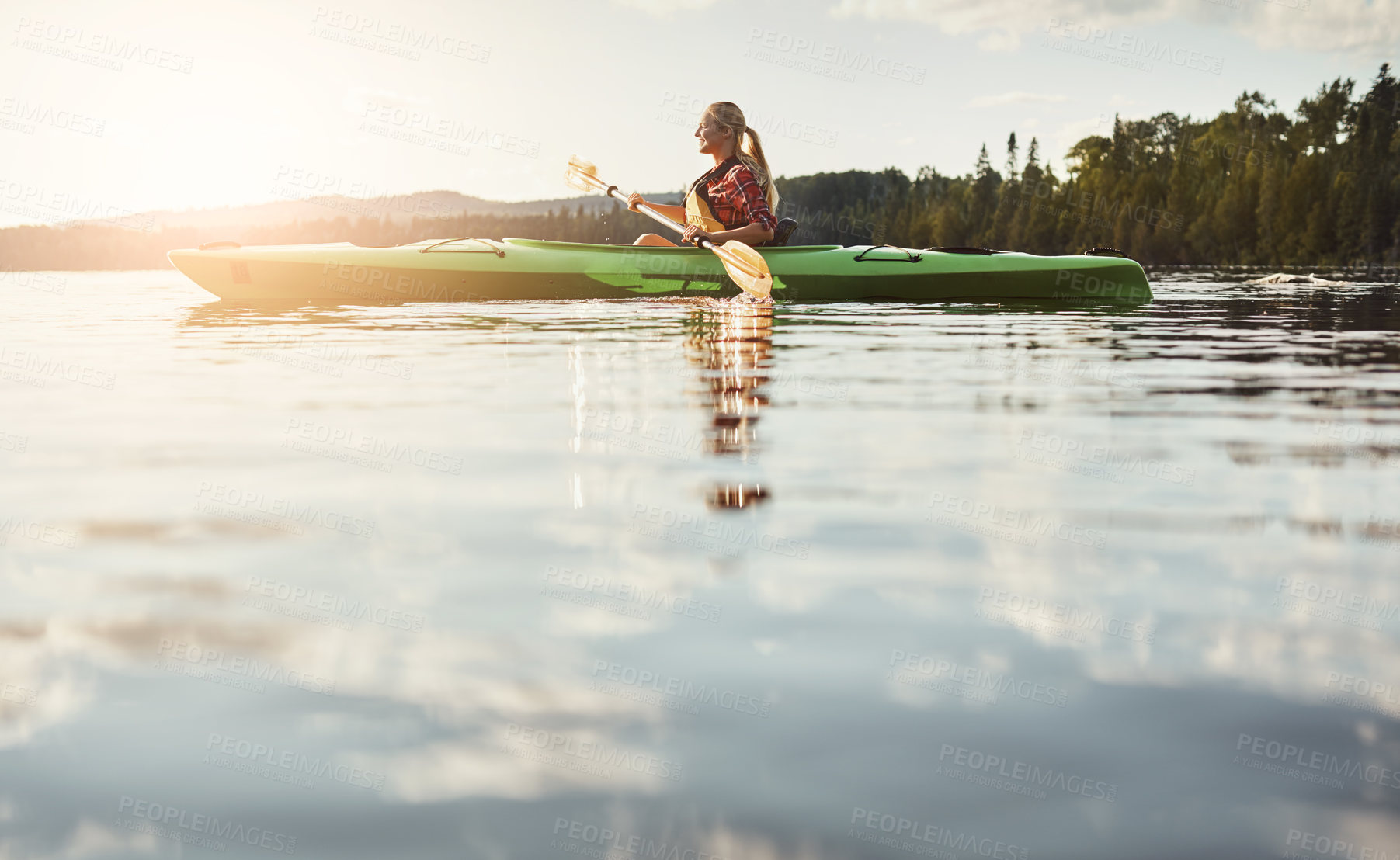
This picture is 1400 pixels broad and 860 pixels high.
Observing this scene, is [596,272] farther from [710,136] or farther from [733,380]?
[733,380]

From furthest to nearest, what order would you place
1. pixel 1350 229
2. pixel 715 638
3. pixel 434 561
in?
pixel 1350 229, pixel 434 561, pixel 715 638

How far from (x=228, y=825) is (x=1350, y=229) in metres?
82.5

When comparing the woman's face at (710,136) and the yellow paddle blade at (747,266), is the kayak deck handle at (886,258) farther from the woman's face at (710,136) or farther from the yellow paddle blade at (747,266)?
the woman's face at (710,136)

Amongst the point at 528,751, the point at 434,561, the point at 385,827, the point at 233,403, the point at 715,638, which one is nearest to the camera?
the point at 385,827

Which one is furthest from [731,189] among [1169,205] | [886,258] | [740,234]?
[1169,205]

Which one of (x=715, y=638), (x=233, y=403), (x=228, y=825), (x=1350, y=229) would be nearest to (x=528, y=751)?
(x=228, y=825)

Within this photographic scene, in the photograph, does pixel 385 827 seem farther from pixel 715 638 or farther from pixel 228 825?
pixel 715 638

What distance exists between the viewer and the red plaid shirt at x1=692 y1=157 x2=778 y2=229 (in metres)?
11.8

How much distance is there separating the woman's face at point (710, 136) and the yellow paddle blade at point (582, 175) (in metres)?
2.87

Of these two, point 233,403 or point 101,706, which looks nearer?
point 101,706

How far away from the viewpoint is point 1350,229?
7288 cm

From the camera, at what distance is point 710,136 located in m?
→ 11.7

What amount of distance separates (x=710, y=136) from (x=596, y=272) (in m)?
1.81

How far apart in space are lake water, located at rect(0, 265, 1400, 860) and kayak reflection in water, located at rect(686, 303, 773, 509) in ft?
0.15
